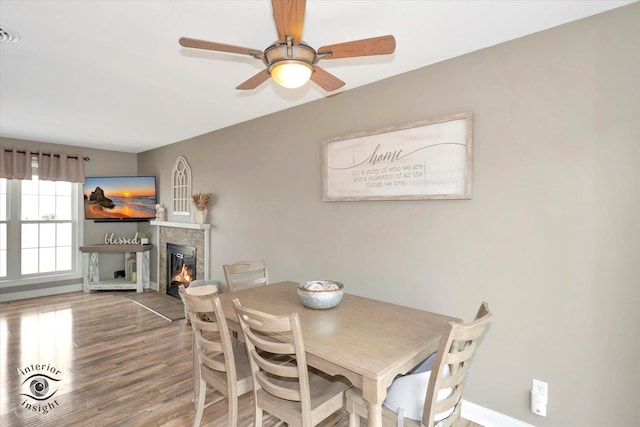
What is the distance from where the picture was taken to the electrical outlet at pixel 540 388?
1949 mm

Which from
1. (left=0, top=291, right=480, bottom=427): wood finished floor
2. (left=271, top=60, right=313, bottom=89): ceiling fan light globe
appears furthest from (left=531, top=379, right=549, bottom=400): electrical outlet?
(left=271, top=60, right=313, bottom=89): ceiling fan light globe

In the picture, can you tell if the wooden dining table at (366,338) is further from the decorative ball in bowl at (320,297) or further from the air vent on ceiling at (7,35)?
the air vent on ceiling at (7,35)

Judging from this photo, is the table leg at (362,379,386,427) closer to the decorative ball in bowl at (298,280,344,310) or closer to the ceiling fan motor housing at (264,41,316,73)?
the decorative ball in bowl at (298,280,344,310)

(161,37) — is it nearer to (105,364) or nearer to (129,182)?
(105,364)

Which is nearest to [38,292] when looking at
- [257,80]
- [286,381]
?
[286,381]

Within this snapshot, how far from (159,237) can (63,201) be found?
1.76 m

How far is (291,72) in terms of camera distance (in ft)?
5.22

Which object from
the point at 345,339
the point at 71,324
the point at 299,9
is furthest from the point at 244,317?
the point at 71,324

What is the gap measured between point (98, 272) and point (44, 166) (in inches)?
75.0

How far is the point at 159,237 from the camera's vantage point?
556cm

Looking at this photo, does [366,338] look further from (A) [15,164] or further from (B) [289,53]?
(A) [15,164]

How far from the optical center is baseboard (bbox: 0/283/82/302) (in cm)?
502

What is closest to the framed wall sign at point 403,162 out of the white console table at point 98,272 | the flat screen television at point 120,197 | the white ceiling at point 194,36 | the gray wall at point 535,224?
the gray wall at point 535,224

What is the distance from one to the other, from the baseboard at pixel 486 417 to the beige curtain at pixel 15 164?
636 cm
